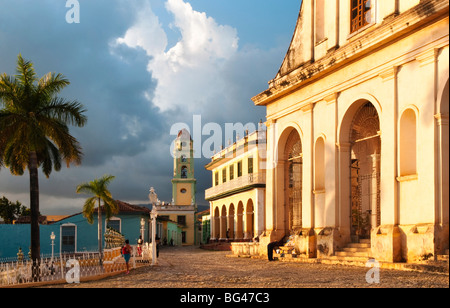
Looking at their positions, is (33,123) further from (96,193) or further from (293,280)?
(96,193)

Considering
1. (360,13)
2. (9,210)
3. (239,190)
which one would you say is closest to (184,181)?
(9,210)

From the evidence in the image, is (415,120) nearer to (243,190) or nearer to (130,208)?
(243,190)

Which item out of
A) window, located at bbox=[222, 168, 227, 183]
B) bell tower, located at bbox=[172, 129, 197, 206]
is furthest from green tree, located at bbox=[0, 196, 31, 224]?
window, located at bbox=[222, 168, 227, 183]

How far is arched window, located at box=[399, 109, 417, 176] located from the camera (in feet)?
50.1

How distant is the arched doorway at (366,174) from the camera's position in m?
19.1

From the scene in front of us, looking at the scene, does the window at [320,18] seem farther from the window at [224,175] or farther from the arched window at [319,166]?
the window at [224,175]

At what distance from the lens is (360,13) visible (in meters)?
18.1

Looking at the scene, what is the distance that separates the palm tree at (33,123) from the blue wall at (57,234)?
2416cm

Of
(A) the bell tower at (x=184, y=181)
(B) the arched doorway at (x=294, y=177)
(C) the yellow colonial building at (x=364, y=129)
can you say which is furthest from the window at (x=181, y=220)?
(B) the arched doorway at (x=294, y=177)

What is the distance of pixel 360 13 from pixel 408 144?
16.0ft

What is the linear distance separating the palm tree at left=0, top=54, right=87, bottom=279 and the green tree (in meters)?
43.9

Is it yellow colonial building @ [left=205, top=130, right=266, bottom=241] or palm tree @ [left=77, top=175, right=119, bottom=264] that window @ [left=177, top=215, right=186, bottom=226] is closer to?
yellow colonial building @ [left=205, top=130, right=266, bottom=241]

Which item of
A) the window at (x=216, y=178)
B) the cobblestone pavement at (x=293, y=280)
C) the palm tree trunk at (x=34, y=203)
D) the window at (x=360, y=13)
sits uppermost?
the window at (x=360, y=13)

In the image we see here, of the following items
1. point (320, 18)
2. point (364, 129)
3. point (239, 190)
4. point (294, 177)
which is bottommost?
point (239, 190)
